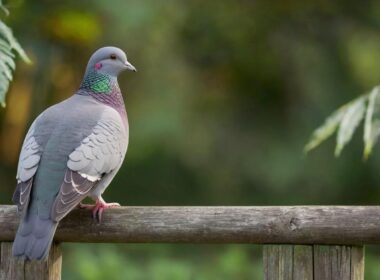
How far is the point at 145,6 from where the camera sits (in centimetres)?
700

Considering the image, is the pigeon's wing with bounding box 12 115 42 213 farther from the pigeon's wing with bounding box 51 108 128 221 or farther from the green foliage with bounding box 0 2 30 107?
the green foliage with bounding box 0 2 30 107

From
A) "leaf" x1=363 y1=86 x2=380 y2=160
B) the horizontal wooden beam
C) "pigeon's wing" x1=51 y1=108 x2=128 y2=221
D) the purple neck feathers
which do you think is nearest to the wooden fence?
the horizontal wooden beam

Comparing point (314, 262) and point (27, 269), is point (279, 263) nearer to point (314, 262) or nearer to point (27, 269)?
point (314, 262)

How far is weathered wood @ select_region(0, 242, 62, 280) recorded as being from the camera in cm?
306

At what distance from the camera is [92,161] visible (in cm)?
359

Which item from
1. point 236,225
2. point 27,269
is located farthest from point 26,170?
point 236,225

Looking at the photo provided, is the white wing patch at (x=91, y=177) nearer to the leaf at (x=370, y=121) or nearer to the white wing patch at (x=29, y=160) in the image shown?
the white wing patch at (x=29, y=160)

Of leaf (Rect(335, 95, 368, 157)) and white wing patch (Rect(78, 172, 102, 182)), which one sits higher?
leaf (Rect(335, 95, 368, 157))

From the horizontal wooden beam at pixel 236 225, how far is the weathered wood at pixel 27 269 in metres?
0.09

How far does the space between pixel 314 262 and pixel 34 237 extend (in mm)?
761

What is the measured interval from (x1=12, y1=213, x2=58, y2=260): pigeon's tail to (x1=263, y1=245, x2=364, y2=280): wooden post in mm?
609

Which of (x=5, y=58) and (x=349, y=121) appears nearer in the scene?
(x=5, y=58)

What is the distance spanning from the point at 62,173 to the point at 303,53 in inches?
169

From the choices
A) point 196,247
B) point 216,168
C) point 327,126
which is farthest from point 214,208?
point 216,168
